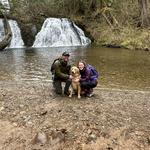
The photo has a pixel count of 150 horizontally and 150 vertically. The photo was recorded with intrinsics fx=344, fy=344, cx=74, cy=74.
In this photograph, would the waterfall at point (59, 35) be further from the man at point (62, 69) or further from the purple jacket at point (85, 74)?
the purple jacket at point (85, 74)

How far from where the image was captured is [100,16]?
35.7 meters

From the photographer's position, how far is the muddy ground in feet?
24.0

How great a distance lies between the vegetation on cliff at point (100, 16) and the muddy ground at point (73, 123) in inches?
818

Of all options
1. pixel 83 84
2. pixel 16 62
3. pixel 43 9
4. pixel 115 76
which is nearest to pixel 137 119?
pixel 83 84

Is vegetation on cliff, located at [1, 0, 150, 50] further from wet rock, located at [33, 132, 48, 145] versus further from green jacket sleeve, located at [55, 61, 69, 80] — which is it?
wet rock, located at [33, 132, 48, 145]

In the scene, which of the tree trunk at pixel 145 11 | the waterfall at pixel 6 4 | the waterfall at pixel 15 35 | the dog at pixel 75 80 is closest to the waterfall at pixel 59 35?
the waterfall at pixel 15 35

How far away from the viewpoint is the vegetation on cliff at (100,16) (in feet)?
103

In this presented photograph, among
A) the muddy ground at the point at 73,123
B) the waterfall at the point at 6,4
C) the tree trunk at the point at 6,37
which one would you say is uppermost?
the muddy ground at the point at 73,123

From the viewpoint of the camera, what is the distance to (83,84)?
33.8 ft

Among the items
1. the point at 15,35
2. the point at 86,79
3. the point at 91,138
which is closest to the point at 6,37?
the point at 15,35

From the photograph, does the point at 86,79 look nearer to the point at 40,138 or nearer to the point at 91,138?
the point at 91,138

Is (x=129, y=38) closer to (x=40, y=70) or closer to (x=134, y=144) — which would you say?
(x=40, y=70)

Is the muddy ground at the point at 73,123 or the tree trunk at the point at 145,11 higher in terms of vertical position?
the muddy ground at the point at 73,123

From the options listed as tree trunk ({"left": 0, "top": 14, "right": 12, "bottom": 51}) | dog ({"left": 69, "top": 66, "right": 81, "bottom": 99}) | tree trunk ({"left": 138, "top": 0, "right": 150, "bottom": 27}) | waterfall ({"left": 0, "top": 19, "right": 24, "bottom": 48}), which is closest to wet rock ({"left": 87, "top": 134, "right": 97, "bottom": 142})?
dog ({"left": 69, "top": 66, "right": 81, "bottom": 99})
